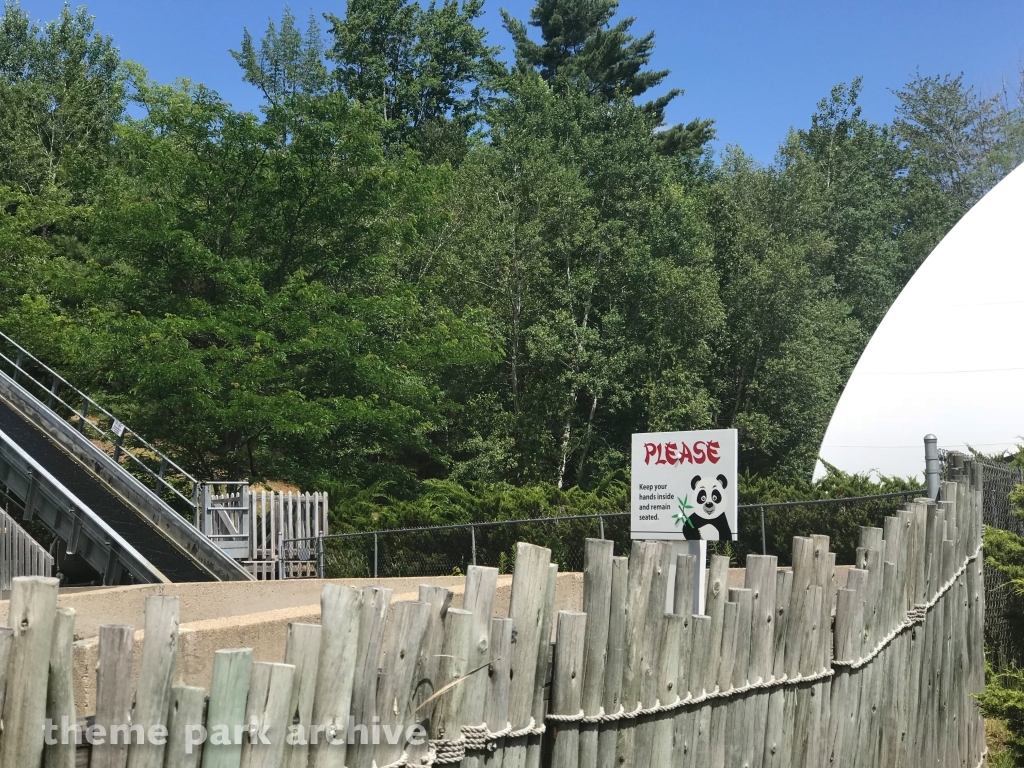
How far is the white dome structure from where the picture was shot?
19.3m

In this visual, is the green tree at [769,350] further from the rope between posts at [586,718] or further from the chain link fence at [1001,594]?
the rope between posts at [586,718]

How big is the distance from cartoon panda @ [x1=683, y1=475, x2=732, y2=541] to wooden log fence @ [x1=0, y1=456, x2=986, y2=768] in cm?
44

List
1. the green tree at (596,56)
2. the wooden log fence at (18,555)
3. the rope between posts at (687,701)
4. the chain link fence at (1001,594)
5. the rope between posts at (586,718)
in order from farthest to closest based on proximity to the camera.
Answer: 1. the green tree at (596,56)
2. the wooden log fence at (18,555)
3. the chain link fence at (1001,594)
4. the rope between posts at (687,701)
5. the rope between posts at (586,718)

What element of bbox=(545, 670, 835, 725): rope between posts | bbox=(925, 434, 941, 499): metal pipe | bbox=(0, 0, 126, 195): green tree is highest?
bbox=(0, 0, 126, 195): green tree

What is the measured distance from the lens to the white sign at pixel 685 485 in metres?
5.85

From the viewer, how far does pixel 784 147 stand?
5928cm

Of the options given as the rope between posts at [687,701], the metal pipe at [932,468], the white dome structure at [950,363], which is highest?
the white dome structure at [950,363]

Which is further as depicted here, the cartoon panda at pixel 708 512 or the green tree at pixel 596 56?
the green tree at pixel 596 56

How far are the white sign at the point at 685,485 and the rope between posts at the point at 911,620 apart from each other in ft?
3.41

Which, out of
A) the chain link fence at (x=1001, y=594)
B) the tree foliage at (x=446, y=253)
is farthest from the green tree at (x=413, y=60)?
the chain link fence at (x=1001, y=594)

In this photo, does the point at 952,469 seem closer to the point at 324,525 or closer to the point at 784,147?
the point at 324,525

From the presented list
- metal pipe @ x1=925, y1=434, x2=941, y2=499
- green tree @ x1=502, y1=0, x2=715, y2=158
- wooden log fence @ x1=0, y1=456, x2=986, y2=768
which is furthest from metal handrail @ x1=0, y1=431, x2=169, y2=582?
green tree @ x1=502, y1=0, x2=715, y2=158

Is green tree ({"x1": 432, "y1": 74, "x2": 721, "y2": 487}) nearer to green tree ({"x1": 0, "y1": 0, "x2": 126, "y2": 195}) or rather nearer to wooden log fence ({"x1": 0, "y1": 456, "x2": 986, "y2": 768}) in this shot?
green tree ({"x1": 0, "y1": 0, "x2": 126, "y2": 195})

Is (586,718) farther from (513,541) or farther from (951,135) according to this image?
(951,135)
